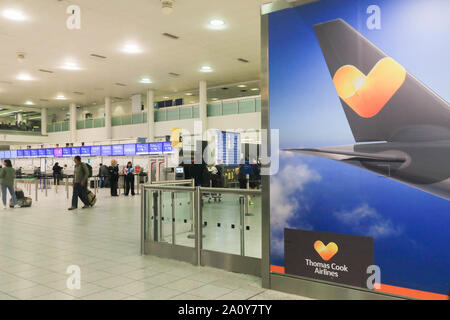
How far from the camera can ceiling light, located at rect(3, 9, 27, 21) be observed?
9.31 m

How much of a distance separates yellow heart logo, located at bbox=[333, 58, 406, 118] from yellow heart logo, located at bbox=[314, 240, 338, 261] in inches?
50.2

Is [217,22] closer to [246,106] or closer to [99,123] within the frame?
[246,106]

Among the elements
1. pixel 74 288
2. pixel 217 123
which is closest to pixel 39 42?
pixel 217 123

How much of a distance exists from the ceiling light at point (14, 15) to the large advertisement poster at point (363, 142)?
8527 mm

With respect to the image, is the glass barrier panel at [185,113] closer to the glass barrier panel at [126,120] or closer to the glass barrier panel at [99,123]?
the glass barrier panel at [126,120]

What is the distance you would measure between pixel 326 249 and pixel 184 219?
2280 mm

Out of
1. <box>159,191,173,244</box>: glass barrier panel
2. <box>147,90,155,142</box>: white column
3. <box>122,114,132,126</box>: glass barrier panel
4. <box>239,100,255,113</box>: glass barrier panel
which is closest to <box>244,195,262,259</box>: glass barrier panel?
<box>159,191,173,244</box>: glass barrier panel

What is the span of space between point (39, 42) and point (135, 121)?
10.2 m

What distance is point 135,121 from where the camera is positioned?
21938mm

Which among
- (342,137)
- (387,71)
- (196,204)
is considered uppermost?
(387,71)

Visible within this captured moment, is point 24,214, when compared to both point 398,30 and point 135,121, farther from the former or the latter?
point 135,121

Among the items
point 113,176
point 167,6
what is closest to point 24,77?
point 113,176

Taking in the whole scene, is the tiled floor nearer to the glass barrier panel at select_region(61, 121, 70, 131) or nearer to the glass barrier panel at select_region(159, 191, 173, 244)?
the glass barrier panel at select_region(159, 191, 173, 244)

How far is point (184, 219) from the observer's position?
202 inches
